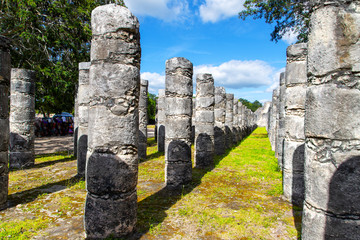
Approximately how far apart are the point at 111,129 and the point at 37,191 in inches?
149

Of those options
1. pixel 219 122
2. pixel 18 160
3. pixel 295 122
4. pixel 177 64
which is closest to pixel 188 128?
pixel 177 64

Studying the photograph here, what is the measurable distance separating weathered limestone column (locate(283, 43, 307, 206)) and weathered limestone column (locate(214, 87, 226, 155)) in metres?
6.02

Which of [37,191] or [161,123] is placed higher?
[161,123]

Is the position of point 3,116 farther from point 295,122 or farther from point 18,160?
point 295,122

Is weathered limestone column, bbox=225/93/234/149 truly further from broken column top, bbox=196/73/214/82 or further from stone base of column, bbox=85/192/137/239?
stone base of column, bbox=85/192/137/239

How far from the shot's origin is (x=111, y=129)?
3883 millimetres

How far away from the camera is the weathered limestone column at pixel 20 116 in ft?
28.7

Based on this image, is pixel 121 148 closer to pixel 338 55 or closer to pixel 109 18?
pixel 109 18

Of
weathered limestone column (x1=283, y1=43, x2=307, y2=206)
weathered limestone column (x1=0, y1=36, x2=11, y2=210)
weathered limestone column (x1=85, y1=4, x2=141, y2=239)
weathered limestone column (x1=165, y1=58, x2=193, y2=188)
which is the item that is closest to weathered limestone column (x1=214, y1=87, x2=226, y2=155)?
weathered limestone column (x1=165, y1=58, x2=193, y2=188)

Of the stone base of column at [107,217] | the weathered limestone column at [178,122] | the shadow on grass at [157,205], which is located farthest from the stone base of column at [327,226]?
the weathered limestone column at [178,122]

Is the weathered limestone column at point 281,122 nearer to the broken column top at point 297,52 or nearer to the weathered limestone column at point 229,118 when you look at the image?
the broken column top at point 297,52

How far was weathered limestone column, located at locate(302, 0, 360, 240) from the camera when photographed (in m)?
2.62

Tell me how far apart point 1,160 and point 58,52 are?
24.9 feet

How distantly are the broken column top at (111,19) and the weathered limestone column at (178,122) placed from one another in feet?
9.58
